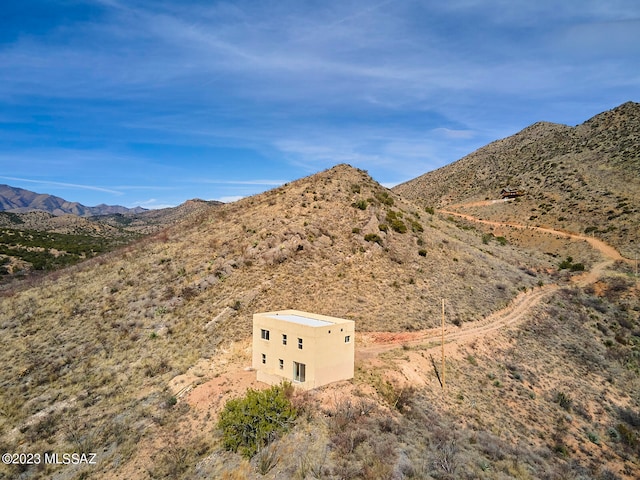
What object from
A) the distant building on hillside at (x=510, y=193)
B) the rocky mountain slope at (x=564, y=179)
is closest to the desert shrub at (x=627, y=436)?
the rocky mountain slope at (x=564, y=179)

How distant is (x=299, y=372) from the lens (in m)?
22.4

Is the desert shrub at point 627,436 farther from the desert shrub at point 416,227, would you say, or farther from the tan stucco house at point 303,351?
the desert shrub at point 416,227

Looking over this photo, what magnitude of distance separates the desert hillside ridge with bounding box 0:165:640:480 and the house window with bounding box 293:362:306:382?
4.83 ft

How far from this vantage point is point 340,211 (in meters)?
45.6

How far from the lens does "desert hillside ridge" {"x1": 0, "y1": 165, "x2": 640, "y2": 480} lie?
1844 cm

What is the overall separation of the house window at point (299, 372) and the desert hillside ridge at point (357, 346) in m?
1.47

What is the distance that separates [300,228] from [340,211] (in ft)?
23.1

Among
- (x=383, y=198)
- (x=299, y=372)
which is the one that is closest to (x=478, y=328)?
(x=299, y=372)

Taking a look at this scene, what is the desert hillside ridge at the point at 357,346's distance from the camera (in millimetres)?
18438

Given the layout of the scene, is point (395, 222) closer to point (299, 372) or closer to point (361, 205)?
point (361, 205)

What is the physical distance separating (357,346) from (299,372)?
22.5 ft

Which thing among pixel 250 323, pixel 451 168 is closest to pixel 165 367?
pixel 250 323

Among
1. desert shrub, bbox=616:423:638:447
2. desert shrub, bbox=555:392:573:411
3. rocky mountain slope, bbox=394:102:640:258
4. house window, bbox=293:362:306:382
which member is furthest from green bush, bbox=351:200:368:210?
rocky mountain slope, bbox=394:102:640:258

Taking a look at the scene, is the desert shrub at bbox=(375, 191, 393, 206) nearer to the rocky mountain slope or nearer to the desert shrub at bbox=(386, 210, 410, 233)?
the desert shrub at bbox=(386, 210, 410, 233)
